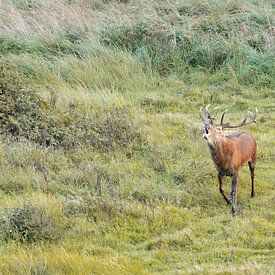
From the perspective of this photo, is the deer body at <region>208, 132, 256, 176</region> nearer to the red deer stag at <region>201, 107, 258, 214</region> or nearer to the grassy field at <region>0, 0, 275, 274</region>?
the red deer stag at <region>201, 107, 258, 214</region>

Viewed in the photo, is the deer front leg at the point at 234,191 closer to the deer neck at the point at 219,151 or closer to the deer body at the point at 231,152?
the deer body at the point at 231,152

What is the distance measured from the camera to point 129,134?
10297mm

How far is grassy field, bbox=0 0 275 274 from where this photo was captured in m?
7.21

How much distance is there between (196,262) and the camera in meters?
6.91

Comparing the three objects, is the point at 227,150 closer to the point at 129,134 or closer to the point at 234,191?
the point at 234,191

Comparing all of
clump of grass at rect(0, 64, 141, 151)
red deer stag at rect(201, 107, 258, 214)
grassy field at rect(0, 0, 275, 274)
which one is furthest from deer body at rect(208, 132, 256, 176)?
clump of grass at rect(0, 64, 141, 151)

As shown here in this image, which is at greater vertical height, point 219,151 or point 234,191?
point 219,151

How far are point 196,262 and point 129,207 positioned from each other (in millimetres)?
1282

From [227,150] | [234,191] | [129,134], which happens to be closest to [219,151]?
[227,150]

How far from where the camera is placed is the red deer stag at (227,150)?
8.26 m

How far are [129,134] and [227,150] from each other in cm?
220

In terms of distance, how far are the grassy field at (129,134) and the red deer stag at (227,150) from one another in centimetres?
28

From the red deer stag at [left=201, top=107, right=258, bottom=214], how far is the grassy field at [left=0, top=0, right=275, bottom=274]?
0.91 feet

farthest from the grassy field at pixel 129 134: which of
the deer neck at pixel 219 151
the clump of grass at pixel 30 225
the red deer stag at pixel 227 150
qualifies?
the deer neck at pixel 219 151
